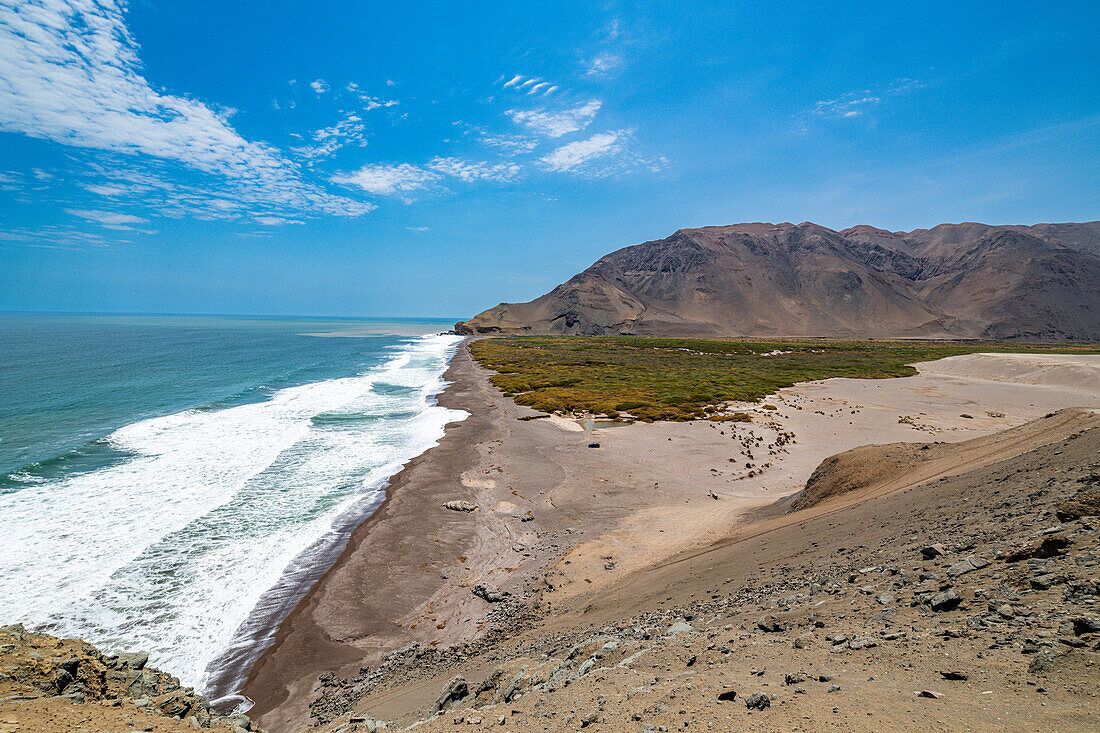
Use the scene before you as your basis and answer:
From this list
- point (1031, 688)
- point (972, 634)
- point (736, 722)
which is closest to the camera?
point (1031, 688)

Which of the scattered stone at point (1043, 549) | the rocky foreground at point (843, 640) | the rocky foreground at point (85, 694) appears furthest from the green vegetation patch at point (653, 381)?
the rocky foreground at point (85, 694)

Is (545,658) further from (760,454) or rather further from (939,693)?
(760,454)

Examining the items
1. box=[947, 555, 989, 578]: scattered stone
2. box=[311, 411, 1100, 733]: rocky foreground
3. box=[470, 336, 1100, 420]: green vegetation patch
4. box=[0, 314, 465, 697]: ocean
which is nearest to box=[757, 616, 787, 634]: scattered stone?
box=[311, 411, 1100, 733]: rocky foreground

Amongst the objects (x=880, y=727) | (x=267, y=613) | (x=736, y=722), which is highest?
(x=880, y=727)

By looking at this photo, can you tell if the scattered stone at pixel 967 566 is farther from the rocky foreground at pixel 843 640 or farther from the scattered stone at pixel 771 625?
the scattered stone at pixel 771 625

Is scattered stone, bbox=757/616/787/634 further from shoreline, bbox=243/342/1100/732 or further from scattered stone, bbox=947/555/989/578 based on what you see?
shoreline, bbox=243/342/1100/732

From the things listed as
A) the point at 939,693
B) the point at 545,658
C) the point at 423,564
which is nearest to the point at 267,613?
the point at 423,564
